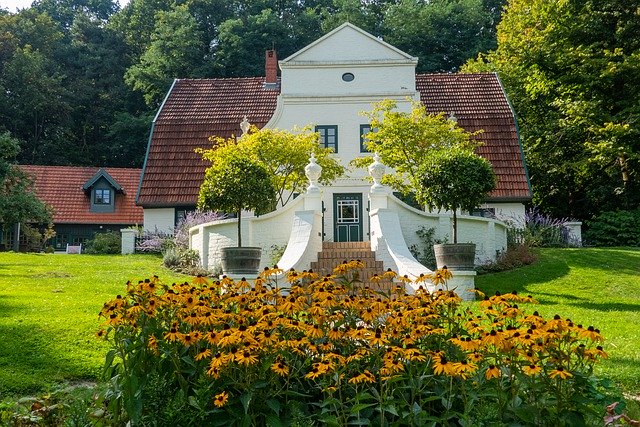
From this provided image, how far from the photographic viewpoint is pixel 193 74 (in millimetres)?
45344

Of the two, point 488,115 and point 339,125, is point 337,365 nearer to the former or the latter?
point 339,125

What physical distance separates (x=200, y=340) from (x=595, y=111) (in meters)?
25.8

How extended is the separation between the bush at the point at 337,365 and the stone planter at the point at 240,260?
752 centimetres

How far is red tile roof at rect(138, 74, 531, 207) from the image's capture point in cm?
2600

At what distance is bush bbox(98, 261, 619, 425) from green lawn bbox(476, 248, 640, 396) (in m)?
3.41

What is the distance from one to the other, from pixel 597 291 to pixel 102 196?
2735 centimetres

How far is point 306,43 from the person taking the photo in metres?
48.1

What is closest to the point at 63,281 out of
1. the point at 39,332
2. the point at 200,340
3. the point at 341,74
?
the point at 39,332

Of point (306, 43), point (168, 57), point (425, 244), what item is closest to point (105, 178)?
point (168, 57)

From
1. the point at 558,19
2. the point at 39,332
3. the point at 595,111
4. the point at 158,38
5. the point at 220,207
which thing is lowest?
the point at 39,332

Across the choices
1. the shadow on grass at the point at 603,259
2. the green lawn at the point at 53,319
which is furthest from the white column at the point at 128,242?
the shadow on grass at the point at 603,259

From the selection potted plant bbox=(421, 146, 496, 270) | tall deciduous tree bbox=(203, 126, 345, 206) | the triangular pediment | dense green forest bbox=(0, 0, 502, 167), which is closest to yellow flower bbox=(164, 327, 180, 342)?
potted plant bbox=(421, 146, 496, 270)

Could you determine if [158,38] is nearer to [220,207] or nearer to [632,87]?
[632,87]

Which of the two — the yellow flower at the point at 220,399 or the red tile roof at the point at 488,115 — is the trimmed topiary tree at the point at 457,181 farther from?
the yellow flower at the point at 220,399
